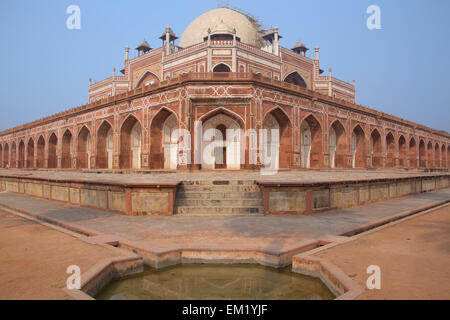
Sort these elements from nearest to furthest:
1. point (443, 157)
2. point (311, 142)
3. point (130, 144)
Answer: point (311, 142) < point (130, 144) < point (443, 157)

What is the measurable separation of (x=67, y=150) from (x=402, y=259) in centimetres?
2927

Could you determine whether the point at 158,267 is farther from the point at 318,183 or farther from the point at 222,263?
the point at 318,183

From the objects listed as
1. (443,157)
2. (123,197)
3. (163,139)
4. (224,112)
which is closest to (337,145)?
(224,112)

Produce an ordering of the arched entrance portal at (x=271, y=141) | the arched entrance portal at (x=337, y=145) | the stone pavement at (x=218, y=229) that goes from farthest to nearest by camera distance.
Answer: the arched entrance portal at (x=337, y=145) < the arched entrance portal at (x=271, y=141) < the stone pavement at (x=218, y=229)

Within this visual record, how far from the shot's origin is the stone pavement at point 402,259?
2.40 metres

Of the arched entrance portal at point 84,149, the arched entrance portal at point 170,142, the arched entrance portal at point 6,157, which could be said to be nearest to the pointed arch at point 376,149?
the arched entrance portal at point 170,142

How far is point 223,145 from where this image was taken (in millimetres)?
18141

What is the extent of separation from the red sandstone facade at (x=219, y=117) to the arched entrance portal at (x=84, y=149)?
84mm

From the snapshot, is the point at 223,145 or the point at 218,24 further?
the point at 218,24

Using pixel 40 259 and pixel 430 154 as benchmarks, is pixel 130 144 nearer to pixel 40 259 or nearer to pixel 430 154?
pixel 40 259

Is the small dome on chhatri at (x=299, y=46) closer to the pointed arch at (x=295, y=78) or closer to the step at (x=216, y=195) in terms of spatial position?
the pointed arch at (x=295, y=78)

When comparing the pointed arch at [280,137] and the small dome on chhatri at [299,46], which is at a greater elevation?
the small dome on chhatri at [299,46]

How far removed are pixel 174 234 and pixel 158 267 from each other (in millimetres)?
1190

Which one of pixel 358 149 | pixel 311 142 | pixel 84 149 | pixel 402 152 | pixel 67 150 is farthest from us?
pixel 402 152
